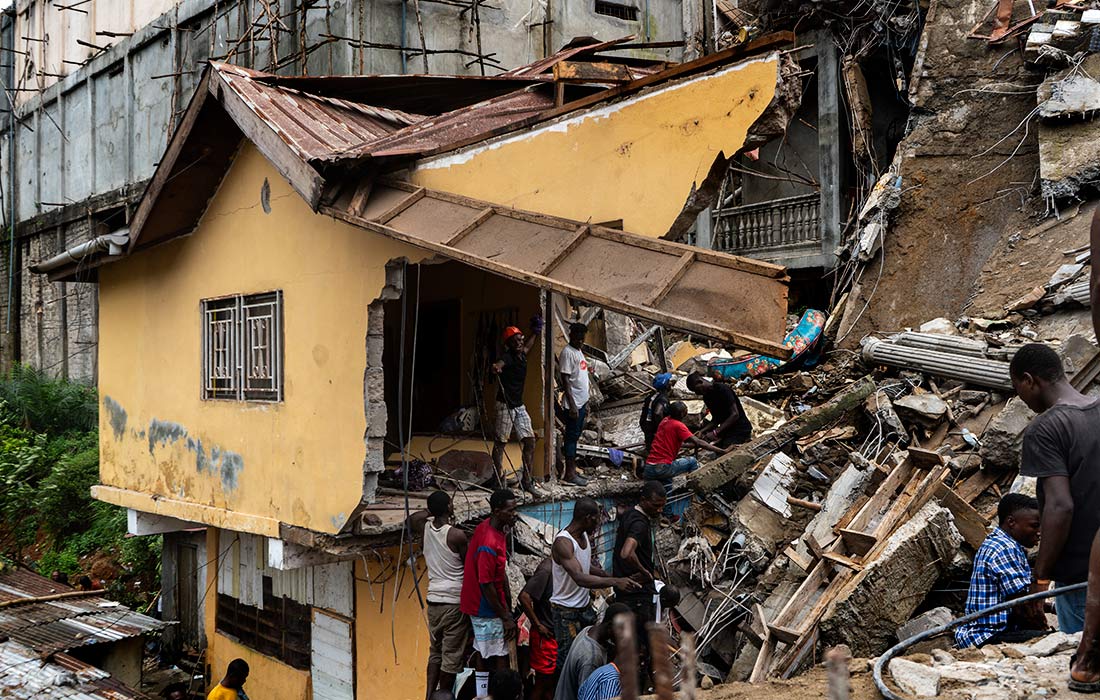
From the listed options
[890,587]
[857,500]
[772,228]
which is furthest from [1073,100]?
[890,587]

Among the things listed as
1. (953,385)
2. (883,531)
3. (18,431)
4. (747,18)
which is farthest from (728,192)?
(18,431)

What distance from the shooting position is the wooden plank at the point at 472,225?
6203mm

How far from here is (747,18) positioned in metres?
17.0

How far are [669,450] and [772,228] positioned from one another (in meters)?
8.41

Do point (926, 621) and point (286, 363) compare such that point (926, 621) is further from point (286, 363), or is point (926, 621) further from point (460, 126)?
point (286, 363)

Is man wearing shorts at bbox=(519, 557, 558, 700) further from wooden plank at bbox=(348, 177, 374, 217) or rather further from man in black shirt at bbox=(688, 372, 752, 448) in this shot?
man in black shirt at bbox=(688, 372, 752, 448)

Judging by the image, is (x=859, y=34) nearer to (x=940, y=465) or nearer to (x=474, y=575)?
(x=940, y=465)

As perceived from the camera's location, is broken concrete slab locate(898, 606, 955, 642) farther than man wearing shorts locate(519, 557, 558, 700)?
No

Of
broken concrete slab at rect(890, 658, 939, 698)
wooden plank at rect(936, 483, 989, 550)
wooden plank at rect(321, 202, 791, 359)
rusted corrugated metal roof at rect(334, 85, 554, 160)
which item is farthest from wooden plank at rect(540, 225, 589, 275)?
wooden plank at rect(936, 483, 989, 550)

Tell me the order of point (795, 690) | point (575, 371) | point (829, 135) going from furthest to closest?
point (829, 135)
point (575, 371)
point (795, 690)

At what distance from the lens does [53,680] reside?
884 cm

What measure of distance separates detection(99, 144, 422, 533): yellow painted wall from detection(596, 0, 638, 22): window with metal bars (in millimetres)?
10960

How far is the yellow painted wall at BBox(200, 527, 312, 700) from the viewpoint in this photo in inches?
408

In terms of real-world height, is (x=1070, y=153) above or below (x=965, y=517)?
above
